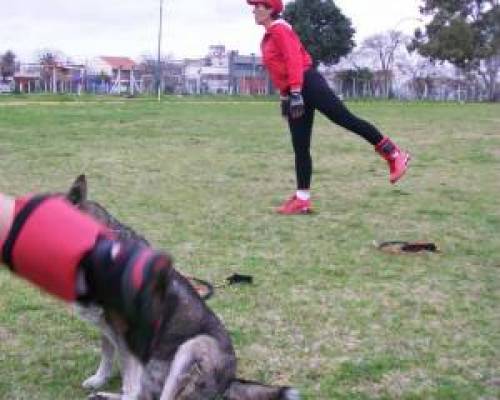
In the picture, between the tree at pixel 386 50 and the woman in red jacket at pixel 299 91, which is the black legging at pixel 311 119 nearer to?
the woman in red jacket at pixel 299 91

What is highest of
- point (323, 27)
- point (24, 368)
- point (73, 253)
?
point (323, 27)

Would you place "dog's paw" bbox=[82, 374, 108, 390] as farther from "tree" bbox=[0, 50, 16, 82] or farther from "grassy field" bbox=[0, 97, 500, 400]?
"tree" bbox=[0, 50, 16, 82]

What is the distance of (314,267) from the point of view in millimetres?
5781

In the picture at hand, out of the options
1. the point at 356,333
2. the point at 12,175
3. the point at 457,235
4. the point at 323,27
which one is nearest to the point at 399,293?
the point at 356,333

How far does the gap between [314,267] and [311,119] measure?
2.46 meters

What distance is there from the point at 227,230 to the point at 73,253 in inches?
190

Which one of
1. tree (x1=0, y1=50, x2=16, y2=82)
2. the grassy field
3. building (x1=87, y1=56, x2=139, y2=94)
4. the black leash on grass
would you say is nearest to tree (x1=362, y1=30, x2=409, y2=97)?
building (x1=87, y1=56, x2=139, y2=94)

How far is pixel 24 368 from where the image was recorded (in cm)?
384

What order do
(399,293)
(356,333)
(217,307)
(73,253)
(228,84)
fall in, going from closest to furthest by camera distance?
(73,253)
(356,333)
(217,307)
(399,293)
(228,84)

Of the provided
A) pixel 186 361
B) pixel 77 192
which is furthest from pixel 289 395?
pixel 77 192

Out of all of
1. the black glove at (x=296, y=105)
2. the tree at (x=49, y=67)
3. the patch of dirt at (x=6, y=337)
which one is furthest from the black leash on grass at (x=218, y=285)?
the tree at (x=49, y=67)

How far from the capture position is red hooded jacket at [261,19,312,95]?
24.5 feet

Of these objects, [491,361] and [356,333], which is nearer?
[491,361]

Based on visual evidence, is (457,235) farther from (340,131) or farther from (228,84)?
(228,84)
